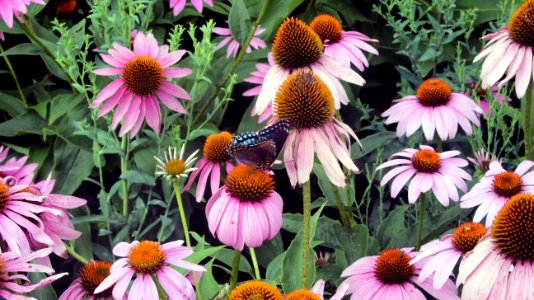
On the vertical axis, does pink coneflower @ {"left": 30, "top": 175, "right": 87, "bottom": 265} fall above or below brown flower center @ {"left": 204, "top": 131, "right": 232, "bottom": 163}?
below

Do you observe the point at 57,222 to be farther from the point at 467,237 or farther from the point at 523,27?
the point at 523,27

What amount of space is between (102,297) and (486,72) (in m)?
0.85

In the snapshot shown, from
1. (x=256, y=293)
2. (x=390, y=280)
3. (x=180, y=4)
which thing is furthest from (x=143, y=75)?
(x=256, y=293)

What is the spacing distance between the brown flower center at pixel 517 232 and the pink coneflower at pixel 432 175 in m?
0.45

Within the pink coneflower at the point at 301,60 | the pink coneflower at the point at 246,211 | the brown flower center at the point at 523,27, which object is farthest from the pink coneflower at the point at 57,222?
the brown flower center at the point at 523,27

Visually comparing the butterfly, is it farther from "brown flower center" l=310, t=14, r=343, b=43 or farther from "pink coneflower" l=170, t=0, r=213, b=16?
"pink coneflower" l=170, t=0, r=213, b=16

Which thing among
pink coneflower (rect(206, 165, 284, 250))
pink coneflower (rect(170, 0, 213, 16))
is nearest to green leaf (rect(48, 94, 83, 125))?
pink coneflower (rect(170, 0, 213, 16))

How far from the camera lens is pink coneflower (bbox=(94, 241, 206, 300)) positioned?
1128 mm

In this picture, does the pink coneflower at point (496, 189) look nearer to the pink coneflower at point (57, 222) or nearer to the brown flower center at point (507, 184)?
the brown flower center at point (507, 184)

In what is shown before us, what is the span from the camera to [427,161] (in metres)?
1.56

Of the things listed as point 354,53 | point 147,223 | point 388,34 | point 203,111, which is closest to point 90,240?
point 147,223

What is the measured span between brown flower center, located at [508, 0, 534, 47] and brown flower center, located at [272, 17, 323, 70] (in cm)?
47

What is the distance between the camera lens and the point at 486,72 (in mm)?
1549

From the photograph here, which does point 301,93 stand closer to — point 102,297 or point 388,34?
point 102,297
